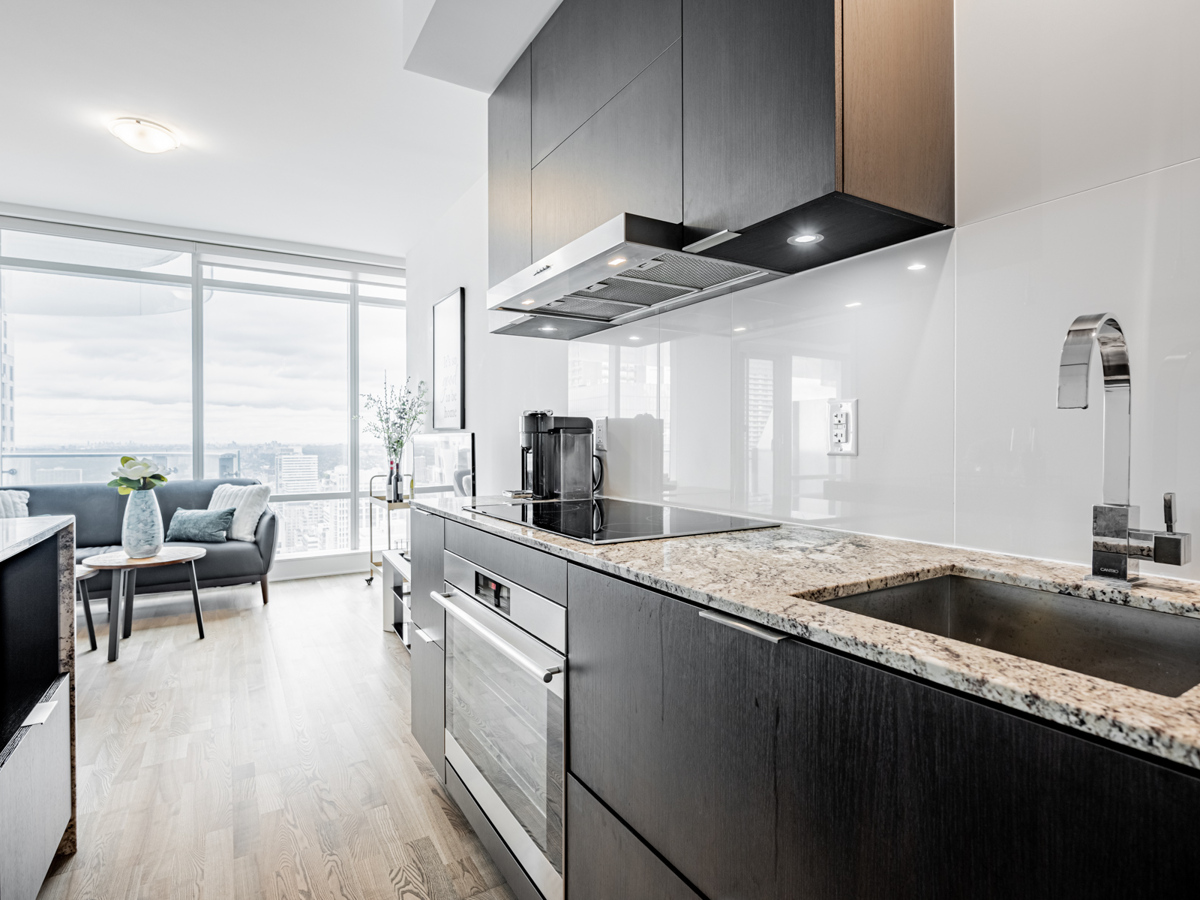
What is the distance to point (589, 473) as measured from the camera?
7.56 feet

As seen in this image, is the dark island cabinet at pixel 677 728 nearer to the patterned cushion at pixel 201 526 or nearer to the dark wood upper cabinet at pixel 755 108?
the dark wood upper cabinet at pixel 755 108

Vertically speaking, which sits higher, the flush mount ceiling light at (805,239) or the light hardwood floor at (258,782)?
the flush mount ceiling light at (805,239)

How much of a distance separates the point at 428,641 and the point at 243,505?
307 centimetres

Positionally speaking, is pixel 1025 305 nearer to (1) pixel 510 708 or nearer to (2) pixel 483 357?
(1) pixel 510 708

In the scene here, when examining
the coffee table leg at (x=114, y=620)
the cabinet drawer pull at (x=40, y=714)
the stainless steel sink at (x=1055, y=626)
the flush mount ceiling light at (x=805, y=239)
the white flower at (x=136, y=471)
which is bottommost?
the coffee table leg at (x=114, y=620)

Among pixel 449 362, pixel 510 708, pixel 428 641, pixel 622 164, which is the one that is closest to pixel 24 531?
pixel 428 641

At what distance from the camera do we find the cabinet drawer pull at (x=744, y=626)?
2.63 ft

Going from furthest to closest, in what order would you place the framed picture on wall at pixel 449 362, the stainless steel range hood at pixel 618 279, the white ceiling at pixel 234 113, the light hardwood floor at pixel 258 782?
the framed picture on wall at pixel 449 362, the white ceiling at pixel 234 113, the light hardwood floor at pixel 258 782, the stainless steel range hood at pixel 618 279

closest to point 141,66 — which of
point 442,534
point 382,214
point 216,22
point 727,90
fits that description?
point 216,22

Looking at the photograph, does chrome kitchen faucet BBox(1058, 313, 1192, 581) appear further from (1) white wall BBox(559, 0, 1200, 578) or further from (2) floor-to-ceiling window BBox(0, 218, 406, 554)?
(2) floor-to-ceiling window BBox(0, 218, 406, 554)

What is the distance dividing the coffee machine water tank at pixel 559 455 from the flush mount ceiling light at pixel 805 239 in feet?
3.62

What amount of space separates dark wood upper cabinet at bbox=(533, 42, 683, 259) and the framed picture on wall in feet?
6.51

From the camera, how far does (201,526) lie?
4.35 m

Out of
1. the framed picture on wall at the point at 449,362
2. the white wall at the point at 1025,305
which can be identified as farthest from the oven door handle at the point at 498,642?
the framed picture on wall at the point at 449,362
